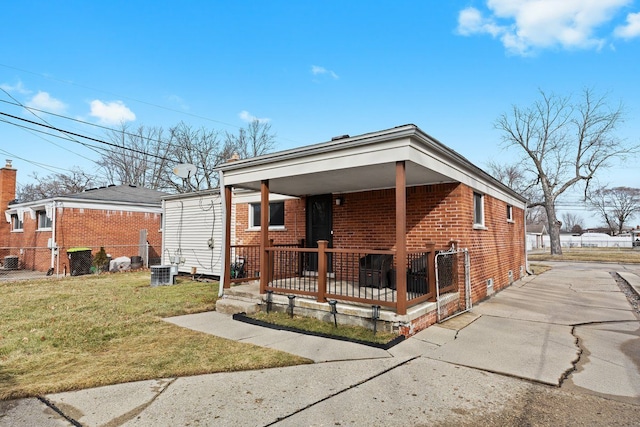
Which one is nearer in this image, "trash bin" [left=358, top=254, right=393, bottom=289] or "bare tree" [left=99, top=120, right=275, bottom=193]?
"trash bin" [left=358, top=254, right=393, bottom=289]

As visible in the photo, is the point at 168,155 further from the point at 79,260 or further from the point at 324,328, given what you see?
the point at 324,328

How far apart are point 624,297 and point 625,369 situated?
6.47 m

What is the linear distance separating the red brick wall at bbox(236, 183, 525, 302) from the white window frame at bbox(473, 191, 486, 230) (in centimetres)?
17

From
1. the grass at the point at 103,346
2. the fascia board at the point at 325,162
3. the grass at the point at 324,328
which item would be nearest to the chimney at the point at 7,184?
the grass at the point at 103,346

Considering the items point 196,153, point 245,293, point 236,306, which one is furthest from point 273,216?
point 196,153

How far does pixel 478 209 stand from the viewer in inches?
320

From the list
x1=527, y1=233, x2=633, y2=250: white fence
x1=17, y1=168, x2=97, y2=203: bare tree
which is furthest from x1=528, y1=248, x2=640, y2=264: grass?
x1=17, y1=168, x2=97, y2=203: bare tree

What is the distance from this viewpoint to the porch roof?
5.15m

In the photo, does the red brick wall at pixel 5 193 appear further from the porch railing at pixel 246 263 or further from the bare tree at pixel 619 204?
the bare tree at pixel 619 204

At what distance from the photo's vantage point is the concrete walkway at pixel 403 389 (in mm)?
2742

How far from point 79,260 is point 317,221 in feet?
33.7

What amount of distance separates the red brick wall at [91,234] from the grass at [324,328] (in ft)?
33.2

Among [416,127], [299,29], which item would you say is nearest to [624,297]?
[416,127]

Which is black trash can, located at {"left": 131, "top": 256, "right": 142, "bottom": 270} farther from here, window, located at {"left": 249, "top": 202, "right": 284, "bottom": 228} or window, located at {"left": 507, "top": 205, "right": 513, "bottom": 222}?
window, located at {"left": 507, "top": 205, "right": 513, "bottom": 222}
